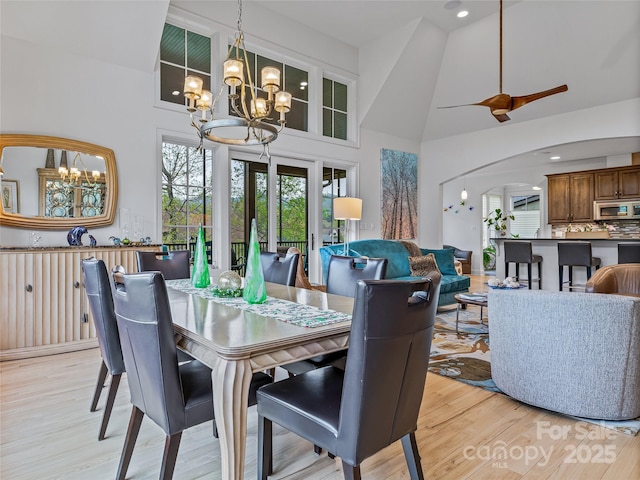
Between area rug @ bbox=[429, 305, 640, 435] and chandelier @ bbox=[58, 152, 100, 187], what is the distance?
3772mm

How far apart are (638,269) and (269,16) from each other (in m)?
5.46

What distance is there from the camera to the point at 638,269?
3781 mm

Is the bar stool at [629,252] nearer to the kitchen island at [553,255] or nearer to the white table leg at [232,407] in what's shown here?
the kitchen island at [553,255]

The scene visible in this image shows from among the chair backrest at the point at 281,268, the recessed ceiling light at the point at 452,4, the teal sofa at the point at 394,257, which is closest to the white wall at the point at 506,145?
the teal sofa at the point at 394,257

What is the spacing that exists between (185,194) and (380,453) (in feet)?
12.5

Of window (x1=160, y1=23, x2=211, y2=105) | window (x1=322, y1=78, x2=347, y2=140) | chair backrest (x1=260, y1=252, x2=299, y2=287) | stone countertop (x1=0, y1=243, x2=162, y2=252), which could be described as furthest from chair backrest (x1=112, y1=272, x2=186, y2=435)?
window (x1=322, y1=78, x2=347, y2=140)

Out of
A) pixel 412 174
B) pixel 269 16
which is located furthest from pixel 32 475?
pixel 412 174

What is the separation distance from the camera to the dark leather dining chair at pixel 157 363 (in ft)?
4.25

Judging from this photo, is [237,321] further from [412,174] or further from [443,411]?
[412,174]

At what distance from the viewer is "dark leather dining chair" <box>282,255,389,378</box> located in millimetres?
2006

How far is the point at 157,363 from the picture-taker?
1.31 meters

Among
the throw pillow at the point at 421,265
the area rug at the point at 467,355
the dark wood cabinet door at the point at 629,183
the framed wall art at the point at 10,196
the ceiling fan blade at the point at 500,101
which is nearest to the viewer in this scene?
the area rug at the point at 467,355

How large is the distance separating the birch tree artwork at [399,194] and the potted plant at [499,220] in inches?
171

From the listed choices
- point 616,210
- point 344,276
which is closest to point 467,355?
point 344,276
